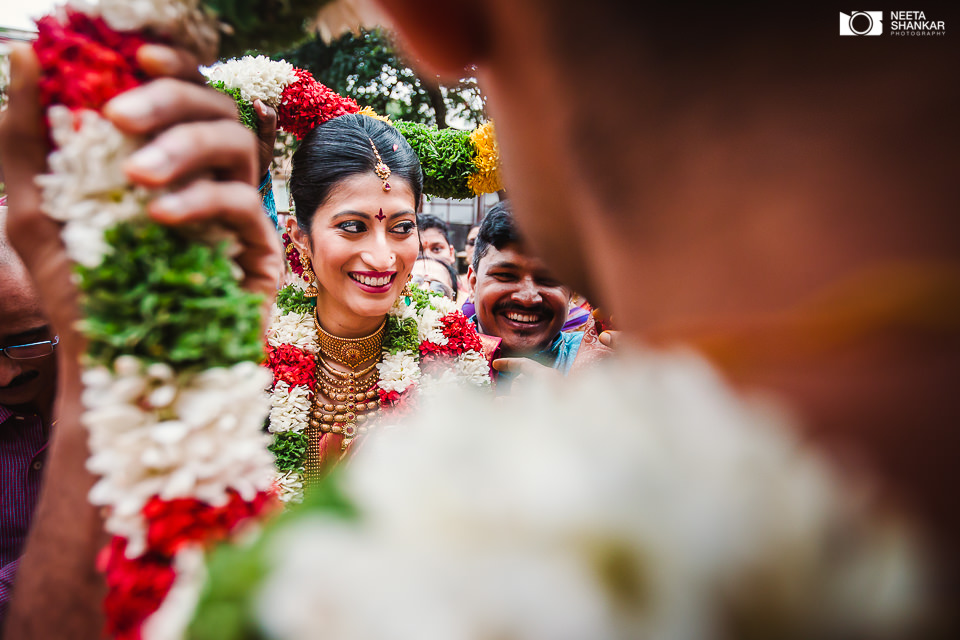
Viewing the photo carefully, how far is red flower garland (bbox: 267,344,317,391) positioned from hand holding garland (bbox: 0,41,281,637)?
5.36 feet

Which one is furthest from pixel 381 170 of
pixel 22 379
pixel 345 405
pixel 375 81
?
pixel 375 81

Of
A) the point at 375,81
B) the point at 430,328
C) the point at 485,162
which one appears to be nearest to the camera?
the point at 430,328

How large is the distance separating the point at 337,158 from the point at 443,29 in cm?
215

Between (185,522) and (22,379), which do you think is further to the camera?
(22,379)

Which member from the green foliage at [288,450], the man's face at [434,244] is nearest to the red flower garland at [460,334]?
the green foliage at [288,450]

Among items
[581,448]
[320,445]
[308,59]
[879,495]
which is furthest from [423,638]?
Answer: [308,59]

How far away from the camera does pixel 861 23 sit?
604mm

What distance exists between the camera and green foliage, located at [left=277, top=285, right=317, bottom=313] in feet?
9.71

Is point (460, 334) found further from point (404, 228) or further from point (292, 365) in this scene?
point (292, 365)

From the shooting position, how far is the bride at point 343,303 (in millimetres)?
2605

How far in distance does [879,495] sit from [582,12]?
0.59 meters

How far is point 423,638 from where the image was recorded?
439 mm

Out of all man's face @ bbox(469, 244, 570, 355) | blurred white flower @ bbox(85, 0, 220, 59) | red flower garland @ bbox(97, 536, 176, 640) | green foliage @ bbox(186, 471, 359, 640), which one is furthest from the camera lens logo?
man's face @ bbox(469, 244, 570, 355)

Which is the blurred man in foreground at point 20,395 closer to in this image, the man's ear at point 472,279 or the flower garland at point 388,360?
the flower garland at point 388,360
